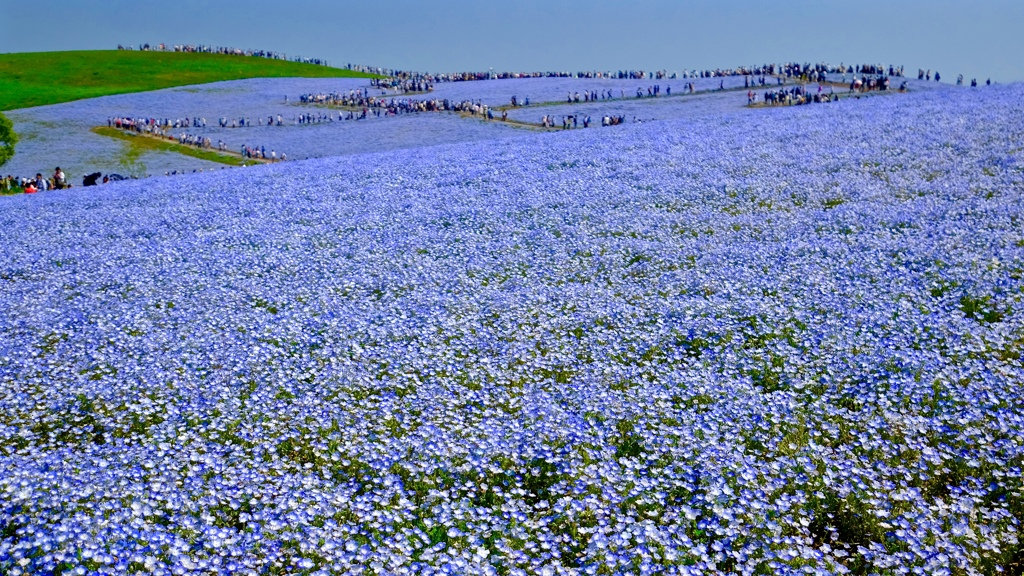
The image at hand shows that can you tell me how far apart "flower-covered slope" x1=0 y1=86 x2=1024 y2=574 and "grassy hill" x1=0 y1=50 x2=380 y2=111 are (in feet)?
232

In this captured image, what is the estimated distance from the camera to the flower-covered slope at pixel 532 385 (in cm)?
692

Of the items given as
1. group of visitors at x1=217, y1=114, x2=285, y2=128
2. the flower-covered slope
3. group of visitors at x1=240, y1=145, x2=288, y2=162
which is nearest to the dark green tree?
group of visitors at x1=240, y1=145, x2=288, y2=162

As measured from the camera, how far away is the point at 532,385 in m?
10.1

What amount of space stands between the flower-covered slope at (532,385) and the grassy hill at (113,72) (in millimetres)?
70578

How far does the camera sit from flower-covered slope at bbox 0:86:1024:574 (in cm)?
692

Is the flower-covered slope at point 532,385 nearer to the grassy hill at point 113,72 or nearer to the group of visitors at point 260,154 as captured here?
the group of visitors at point 260,154

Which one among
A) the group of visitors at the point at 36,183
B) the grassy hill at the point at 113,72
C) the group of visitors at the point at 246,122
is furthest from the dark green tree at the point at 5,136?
the grassy hill at the point at 113,72

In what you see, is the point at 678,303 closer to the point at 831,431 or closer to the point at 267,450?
the point at 831,431

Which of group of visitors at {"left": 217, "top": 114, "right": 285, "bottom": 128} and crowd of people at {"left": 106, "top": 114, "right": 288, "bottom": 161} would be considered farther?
group of visitors at {"left": 217, "top": 114, "right": 285, "bottom": 128}

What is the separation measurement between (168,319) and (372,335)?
376 centimetres

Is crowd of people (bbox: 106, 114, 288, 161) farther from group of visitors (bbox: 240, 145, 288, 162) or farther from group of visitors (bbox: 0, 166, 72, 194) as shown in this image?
group of visitors (bbox: 0, 166, 72, 194)

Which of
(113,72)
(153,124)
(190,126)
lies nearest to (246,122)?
(190,126)

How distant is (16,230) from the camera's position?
21.0 m

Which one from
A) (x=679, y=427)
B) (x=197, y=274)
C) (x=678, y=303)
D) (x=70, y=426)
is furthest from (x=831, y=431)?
(x=197, y=274)
